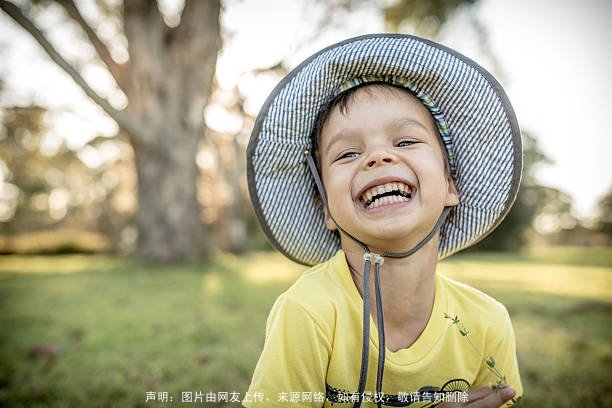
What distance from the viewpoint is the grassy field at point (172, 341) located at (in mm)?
2441

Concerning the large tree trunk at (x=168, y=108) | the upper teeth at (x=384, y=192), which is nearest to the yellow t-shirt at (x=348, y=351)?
the upper teeth at (x=384, y=192)

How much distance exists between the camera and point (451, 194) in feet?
5.32

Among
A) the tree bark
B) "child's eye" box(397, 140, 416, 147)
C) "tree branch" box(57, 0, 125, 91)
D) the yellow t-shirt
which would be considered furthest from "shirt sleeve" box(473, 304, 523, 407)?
"tree branch" box(57, 0, 125, 91)

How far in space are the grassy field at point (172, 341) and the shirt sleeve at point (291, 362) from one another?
1.29m

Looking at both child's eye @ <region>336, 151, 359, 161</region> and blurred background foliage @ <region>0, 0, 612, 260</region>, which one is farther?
blurred background foliage @ <region>0, 0, 612, 260</region>

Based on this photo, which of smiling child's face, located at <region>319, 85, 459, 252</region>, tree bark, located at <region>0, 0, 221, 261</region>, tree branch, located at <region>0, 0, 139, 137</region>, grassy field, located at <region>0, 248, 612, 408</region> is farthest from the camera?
tree bark, located at <region>0, 0, 221, 261</region>

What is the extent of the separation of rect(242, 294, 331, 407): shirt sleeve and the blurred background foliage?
6501mm

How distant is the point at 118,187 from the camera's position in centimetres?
3181

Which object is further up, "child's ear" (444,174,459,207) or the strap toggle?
"child's ear" (444,174,459,207)

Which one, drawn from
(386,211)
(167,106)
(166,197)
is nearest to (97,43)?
(167,106)

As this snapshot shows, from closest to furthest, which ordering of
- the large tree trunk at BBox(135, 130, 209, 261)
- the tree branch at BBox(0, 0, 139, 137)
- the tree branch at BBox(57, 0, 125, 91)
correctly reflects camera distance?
the tree branch at BBox(0, 0, 139, 137) < the tree branch at BBox(57, 0, 125, 91) < the large tree trunk at BBox(135, 130, 209, 261)

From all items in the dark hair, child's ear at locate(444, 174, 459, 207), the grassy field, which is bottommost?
the grassy field

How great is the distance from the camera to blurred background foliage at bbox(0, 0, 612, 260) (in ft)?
34.7

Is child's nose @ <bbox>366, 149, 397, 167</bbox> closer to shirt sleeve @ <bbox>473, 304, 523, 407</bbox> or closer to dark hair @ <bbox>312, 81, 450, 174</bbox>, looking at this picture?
dark hair @ <bbox>312, 81, 450, 174</bbox>
